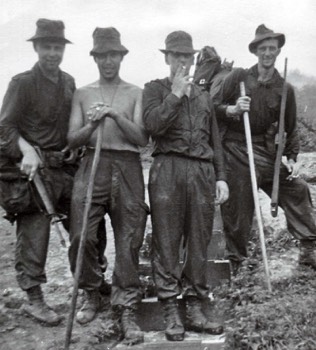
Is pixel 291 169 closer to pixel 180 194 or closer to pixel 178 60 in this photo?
pixel 180 194

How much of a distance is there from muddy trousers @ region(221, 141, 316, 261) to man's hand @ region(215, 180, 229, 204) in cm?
75

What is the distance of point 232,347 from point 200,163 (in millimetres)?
1546

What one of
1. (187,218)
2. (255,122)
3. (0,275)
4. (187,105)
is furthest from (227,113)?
(0,275)

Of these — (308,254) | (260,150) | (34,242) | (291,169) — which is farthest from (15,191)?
(308,254)

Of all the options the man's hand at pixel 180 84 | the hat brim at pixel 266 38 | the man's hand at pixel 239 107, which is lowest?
the man's hand at pixel 239 107

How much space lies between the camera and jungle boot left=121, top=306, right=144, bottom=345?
4.40 m

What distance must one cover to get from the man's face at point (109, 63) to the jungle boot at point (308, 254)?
2.69 metres

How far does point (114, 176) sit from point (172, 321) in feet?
4.29

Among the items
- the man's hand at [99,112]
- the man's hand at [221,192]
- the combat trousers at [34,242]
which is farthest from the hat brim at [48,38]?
the man's hand at [221,192]

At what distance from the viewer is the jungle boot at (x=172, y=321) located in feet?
14.5

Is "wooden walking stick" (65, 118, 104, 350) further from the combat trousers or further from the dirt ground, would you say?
the combat trousers

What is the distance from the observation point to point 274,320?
4.30 m

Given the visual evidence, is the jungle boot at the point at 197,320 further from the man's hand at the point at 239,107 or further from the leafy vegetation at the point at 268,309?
the man's hand at the point at 239,107

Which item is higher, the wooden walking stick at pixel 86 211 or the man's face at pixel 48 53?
the man's face at pixel 48 53
